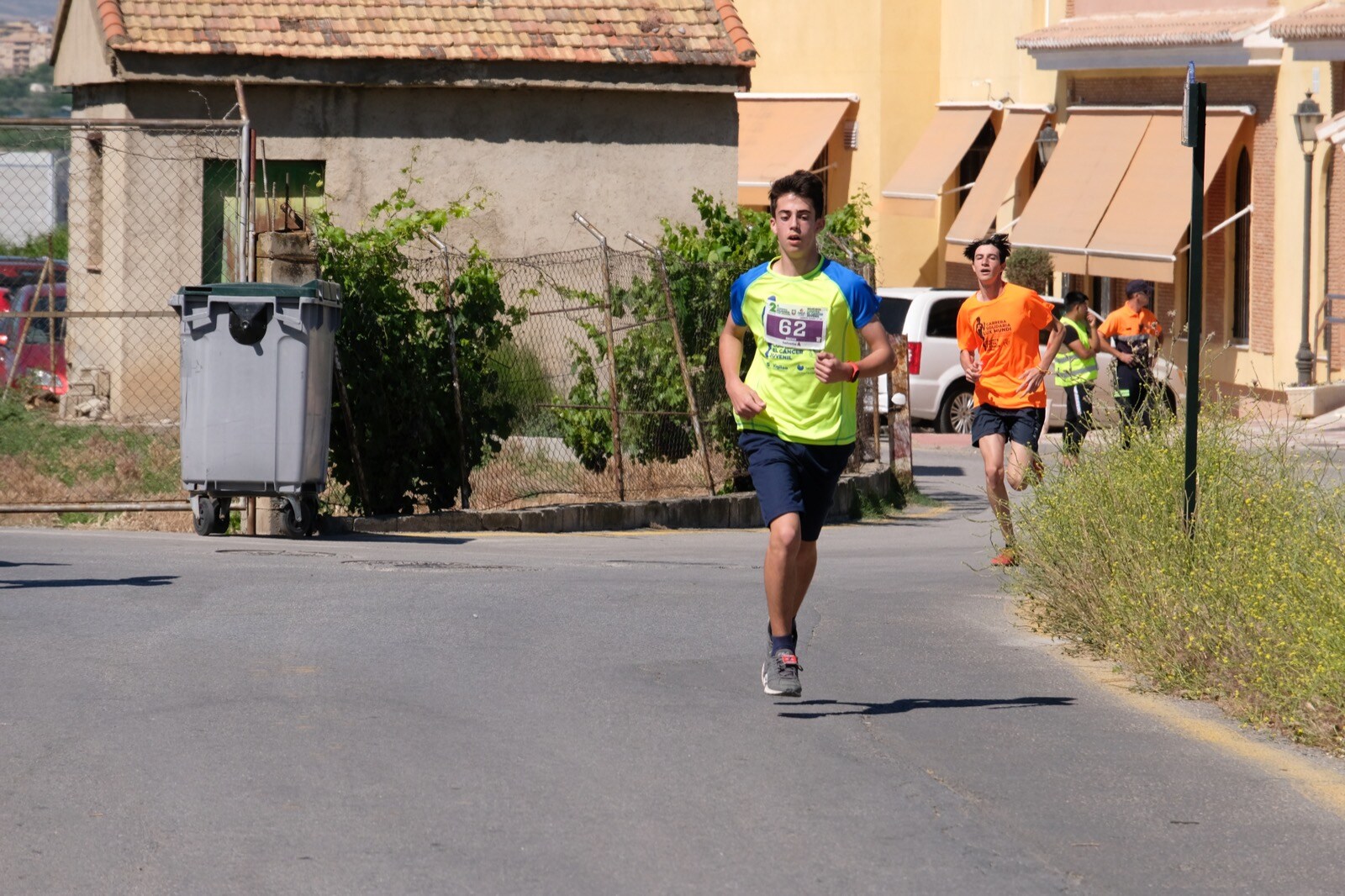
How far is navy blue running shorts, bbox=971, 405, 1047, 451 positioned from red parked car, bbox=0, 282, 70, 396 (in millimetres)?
10436

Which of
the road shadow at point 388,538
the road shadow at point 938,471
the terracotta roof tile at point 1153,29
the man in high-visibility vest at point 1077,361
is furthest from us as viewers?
the terracotta roof tile at point 1153,29

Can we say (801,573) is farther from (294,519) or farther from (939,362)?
(939,362)

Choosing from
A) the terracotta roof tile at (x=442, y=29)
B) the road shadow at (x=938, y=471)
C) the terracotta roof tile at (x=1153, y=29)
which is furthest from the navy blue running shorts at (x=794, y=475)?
the terracotta roof tile at (x=1153, y=29)

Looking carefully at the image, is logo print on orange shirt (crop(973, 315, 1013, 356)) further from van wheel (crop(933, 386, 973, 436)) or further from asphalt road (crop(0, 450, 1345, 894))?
van wheel (crop(933, 386, 973, 436))

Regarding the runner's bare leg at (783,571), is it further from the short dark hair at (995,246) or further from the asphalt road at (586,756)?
the short dark hair at (995,246)

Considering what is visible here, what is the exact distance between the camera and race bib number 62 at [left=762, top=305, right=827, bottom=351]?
7.29 m

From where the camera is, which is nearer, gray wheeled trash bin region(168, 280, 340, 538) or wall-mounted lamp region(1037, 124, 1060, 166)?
gray wheeled trash bin region(168, 280, 340, 538)

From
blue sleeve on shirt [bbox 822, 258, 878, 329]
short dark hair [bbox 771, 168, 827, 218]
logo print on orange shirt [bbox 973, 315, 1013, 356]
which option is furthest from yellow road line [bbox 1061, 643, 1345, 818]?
logo print on orange shirt [bbox 973, 315, 1013, 356]

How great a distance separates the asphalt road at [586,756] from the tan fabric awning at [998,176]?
25847 millimetres

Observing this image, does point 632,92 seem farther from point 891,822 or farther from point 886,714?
point 891,822

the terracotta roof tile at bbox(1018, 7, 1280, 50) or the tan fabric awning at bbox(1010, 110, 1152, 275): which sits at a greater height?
the terracotta roof tile at bbox(1018, 7, 1280, 50)

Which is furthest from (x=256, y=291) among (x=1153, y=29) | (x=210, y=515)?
(x=1153, y=29)

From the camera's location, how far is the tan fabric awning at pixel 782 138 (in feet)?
126

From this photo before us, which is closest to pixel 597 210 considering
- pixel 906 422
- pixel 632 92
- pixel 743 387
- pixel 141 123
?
pixel 632 92
